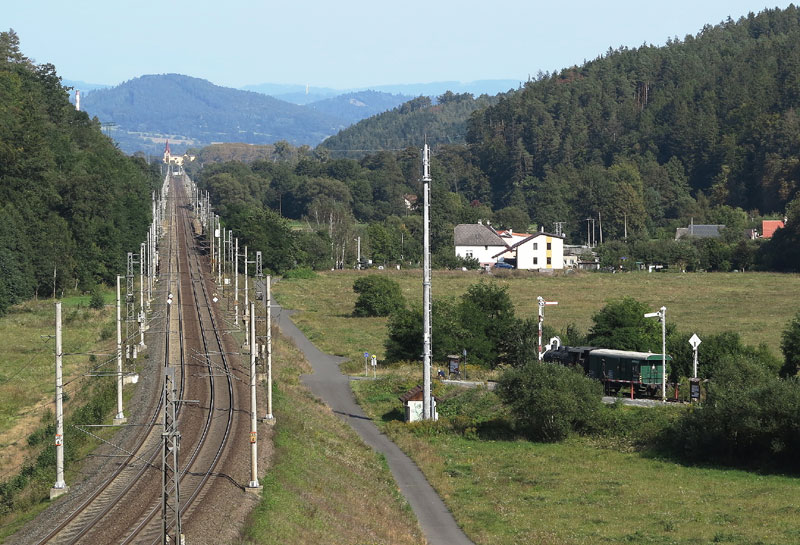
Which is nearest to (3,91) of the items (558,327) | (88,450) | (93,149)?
(93,149)

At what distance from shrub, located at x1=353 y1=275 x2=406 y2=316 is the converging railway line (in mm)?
19503

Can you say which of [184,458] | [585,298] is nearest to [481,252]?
[585,298]

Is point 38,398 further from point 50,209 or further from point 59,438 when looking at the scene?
point 50,209

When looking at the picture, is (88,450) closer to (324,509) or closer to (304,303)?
(324,509)

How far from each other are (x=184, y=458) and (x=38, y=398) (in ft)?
72.2

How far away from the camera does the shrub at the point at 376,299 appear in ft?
301

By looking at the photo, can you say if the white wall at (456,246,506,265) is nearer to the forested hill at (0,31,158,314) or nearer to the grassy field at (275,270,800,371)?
the grassy field at (275,270,800,371)

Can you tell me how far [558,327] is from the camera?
78938 millimetres

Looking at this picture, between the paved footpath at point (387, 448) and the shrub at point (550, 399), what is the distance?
5.96 meters

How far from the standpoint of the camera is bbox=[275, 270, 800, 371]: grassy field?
78.1 metres

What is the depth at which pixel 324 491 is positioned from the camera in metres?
35.4

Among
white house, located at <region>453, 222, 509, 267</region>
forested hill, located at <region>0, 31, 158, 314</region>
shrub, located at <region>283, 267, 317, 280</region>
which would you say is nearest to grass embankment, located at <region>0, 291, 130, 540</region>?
forested hill, located at <region>0, 31, 158, 314</region>

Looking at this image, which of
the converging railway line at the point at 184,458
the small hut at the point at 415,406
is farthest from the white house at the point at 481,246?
the small hut at the point at 415,406

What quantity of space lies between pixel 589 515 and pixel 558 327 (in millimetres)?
Result: 44663
